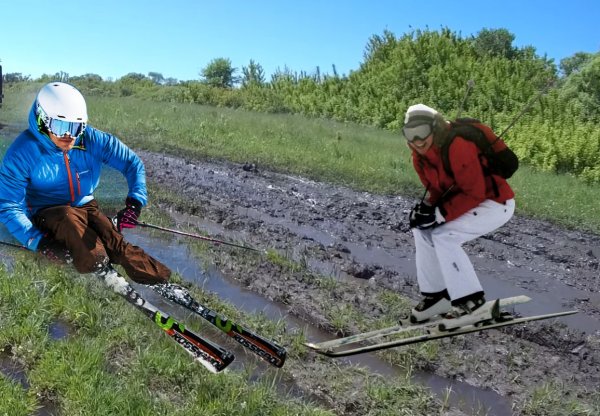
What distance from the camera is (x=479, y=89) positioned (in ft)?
26.2

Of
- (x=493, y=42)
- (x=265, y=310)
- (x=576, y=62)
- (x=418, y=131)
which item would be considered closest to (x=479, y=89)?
(x=493, y=42)

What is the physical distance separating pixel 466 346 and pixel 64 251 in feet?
16.5

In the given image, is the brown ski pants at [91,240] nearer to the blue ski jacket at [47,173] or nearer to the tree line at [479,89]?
the blue ski jacket at [47,173]

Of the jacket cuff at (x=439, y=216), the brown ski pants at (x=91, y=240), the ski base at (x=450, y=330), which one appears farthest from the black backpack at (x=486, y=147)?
the brown ski pants at (x=91, y=240)

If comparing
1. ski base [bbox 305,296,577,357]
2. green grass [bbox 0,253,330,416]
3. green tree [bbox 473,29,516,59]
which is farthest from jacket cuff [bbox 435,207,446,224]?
green tree [bbox 473,29,516,59]

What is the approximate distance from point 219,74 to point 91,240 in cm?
2865

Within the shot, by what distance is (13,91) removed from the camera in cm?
945

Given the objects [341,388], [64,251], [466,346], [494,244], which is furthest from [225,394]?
[494,244]

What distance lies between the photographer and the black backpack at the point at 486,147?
3379 mm

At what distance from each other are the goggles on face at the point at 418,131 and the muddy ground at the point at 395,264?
377cm

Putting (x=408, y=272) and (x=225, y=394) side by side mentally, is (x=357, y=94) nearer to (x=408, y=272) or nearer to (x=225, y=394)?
(x=408, y=272)

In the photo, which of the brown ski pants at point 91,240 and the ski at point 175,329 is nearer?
the brown ski pants at point 91,240

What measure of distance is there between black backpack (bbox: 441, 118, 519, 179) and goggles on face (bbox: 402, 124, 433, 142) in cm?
13

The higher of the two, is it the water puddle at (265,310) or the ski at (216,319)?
the ski at (216,319)
